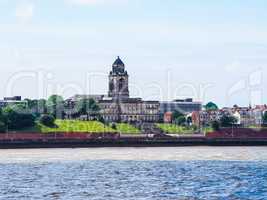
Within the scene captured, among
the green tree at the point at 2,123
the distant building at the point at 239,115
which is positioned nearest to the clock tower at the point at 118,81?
the distant building at the point at 239,115

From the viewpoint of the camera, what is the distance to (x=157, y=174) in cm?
4122

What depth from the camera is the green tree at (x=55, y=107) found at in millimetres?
135262

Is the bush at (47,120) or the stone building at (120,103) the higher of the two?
the stone building at (120,103)

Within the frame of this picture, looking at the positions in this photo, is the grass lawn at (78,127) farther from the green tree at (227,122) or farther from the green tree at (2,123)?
the green tree at (227,122)

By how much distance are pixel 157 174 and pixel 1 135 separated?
56557mm

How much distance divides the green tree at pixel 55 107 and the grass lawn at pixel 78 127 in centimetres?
764

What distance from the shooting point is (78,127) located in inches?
4688

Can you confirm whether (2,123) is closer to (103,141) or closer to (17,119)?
(17,119)

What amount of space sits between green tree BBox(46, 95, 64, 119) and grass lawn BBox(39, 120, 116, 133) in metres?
7.64

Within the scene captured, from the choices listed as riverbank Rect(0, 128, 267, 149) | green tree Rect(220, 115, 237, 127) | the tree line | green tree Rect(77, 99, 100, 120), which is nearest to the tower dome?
the tree line

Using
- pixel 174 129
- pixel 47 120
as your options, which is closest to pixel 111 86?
pixel 174 129

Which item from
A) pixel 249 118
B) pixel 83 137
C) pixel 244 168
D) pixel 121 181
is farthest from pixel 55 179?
pixel 249 118

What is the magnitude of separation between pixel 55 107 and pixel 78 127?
76.5 ft

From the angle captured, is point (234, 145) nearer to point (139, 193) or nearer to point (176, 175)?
point (176, 175)
